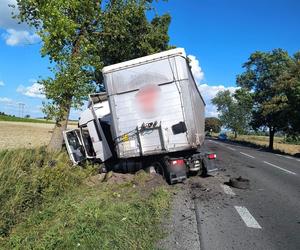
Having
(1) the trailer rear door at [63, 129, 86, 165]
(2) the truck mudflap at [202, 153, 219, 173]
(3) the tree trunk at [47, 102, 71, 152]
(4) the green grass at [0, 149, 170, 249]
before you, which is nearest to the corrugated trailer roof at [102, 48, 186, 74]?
(4) the green grass at [0, 149, 170, 249]

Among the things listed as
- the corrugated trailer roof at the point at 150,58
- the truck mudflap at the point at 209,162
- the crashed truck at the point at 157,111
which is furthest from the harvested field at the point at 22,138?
the truck mudflap at the point at 209,162

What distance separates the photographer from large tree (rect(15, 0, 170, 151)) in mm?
14648

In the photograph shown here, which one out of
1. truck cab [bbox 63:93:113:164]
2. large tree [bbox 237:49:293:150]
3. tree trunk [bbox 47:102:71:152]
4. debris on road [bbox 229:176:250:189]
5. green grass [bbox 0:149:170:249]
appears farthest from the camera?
large tree [bbox 237:49:293:150]

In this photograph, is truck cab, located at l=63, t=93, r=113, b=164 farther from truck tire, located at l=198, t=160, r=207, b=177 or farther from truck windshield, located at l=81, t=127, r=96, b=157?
truck tire, located at l=198, t=160, r=207, b=177

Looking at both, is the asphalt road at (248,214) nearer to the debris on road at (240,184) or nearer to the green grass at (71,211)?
the debris on road at (240,184)

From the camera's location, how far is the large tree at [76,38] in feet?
48.1

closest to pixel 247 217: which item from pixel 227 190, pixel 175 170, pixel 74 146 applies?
pixel 227 190

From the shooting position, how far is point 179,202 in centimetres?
853

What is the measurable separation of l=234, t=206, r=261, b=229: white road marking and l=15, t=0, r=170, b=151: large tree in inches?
373

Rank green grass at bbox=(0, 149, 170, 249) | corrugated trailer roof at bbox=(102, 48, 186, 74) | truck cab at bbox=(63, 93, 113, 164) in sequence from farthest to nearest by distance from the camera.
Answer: truck cab at bbox=(63, 93, 113, 164), corrugated trailer roof at bbox=(102, 48, 186, 74), green grass at bbox=(0, 149, 170, 249)

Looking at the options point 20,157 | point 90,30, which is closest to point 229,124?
point 90,30

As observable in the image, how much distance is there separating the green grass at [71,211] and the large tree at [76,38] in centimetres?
531

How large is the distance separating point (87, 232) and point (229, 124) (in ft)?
313

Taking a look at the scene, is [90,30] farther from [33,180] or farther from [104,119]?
[33,180]
